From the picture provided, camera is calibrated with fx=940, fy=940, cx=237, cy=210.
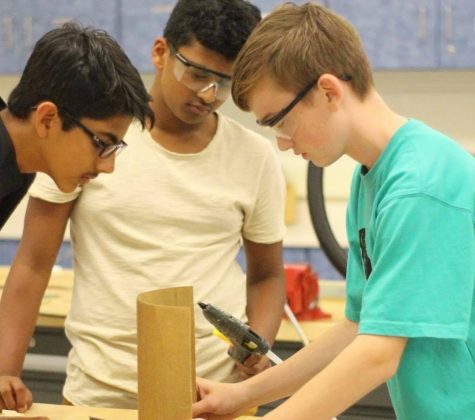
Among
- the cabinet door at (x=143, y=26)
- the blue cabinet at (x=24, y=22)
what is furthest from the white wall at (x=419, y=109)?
the blue cabinet at (x=24, y=22)

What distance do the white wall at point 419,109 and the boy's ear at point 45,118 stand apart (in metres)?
2.91

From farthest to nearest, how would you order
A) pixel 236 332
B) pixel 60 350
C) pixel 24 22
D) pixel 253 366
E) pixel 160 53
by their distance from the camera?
pixel 24 22
pixel 60 350
pixel 160 53
pixel 253 366
pixel 236 332

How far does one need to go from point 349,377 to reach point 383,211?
0.21 m

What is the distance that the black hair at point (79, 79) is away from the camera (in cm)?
155

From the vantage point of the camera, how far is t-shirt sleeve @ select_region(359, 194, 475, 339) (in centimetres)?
116

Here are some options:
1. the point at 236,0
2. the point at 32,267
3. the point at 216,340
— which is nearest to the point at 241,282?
the point at 216,340

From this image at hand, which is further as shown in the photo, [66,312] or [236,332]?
[66,312]

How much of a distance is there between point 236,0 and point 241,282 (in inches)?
21.9

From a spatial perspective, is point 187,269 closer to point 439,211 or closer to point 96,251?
point 96,251

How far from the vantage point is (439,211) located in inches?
45.7

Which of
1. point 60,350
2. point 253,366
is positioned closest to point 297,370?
point 253,366

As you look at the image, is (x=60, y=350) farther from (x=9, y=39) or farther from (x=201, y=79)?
(x=9, y=39)

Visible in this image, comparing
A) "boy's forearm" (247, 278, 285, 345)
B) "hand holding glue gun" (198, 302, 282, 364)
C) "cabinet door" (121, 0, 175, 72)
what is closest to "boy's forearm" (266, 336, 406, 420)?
"hand holding glue gun" (198, 302, 282, 364)

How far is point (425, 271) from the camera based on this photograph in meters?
1.16
